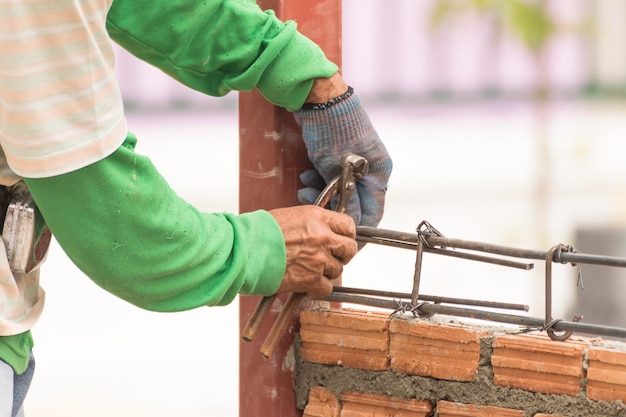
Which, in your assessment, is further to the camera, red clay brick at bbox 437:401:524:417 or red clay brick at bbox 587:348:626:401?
red clay brick at bbox 437:401:524:417

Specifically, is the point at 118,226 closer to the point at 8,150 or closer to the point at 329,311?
the point at 8,150

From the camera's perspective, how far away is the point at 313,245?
5.43 feet

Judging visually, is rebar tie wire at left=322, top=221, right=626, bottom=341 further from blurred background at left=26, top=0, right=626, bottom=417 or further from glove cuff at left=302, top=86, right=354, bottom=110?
blurred background at left=26, top=0, right=626, bottom=417

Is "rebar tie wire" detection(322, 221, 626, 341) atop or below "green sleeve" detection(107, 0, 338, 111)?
below

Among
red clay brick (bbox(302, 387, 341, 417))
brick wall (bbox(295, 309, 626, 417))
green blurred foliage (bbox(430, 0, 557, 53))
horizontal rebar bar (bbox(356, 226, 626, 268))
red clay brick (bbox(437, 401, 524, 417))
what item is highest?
green blurred foliage (bbox(430, 0, 557, 53))

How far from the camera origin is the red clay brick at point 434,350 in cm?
181

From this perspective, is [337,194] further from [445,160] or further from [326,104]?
[445,160]

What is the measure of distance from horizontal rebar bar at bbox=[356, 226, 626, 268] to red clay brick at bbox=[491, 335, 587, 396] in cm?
17

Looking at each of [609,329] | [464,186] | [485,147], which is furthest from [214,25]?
[485,147]

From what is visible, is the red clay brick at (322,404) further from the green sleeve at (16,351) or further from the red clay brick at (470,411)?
the green sleeve at (16,351)

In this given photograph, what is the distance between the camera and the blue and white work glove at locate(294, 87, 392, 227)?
1.81 m

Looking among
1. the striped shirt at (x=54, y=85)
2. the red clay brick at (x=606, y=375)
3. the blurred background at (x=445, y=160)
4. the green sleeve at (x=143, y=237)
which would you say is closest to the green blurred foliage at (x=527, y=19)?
the blurred background at (x=445, y=160)

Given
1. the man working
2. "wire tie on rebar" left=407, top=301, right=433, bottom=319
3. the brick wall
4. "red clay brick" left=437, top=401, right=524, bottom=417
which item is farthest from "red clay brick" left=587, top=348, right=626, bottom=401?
the man working

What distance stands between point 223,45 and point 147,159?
40 centimetres
